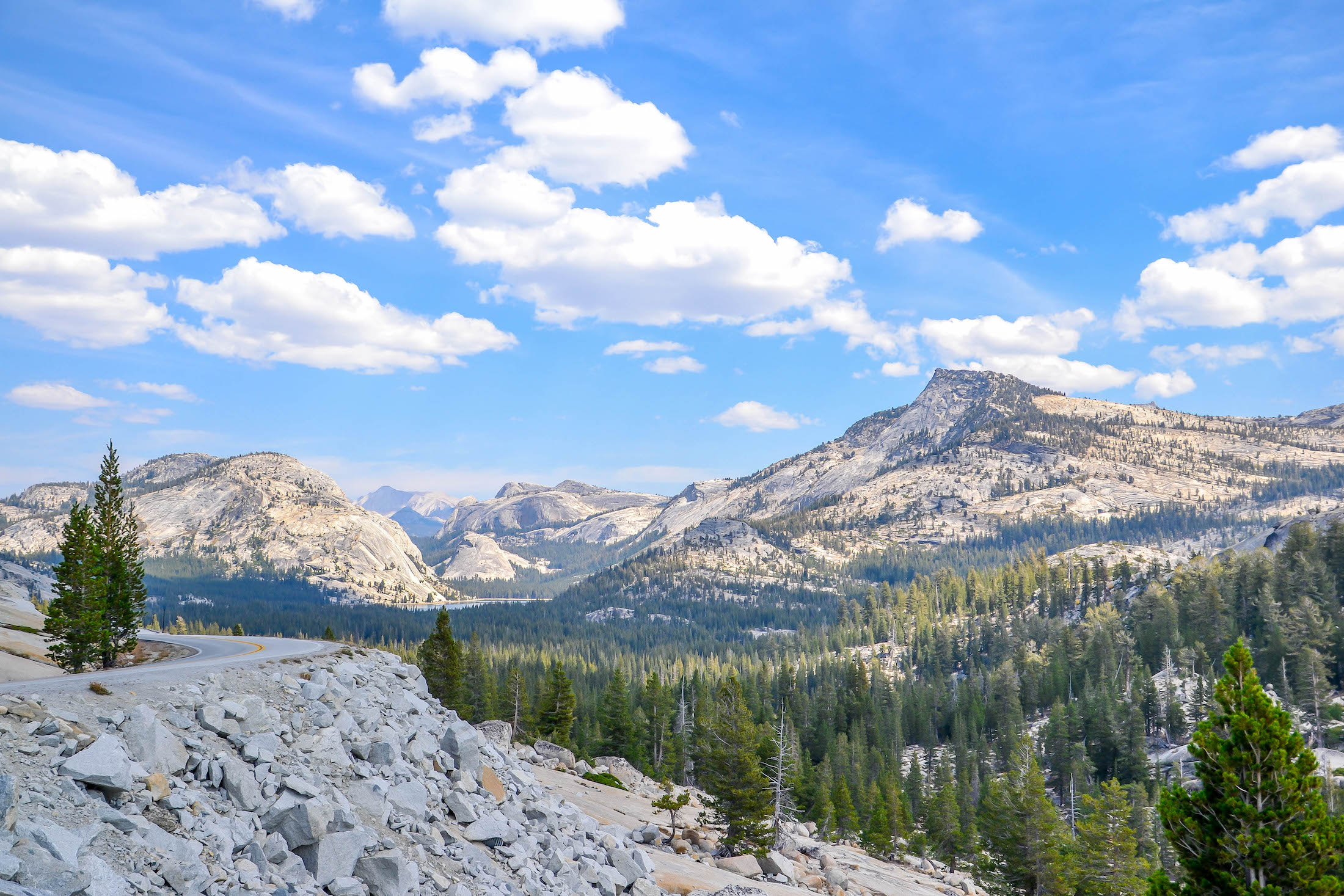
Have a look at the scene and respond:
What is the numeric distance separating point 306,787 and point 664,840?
115 feet

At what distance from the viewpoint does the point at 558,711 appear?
9019 centimetres

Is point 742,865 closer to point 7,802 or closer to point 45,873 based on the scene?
point 45,873

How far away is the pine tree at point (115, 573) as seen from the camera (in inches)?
1656

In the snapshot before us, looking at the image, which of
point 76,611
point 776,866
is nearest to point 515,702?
point 776,866

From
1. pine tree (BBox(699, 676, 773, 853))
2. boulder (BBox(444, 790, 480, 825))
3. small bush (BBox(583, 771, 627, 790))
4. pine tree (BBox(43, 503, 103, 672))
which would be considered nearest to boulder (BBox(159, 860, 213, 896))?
boulder (BBox(444, 790, 480, 825))

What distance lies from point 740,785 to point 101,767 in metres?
43.4

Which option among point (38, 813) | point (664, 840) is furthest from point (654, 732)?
point (38, 813)

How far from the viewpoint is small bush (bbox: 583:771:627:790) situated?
69.5 m

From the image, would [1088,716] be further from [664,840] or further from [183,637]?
[183,637]

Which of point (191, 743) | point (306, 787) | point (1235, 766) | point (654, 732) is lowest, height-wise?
point (654, 732)

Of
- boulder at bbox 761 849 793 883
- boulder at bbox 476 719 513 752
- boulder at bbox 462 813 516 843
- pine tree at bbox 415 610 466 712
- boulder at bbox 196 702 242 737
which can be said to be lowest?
boulder at bbox 761 849 793 883

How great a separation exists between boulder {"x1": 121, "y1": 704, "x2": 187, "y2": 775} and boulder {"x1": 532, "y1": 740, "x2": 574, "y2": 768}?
60371 millimetres

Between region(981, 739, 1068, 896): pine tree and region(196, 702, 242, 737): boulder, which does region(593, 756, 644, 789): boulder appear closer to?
region(981, 739, 1068, 896): pine tree

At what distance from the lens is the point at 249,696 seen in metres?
21.9
